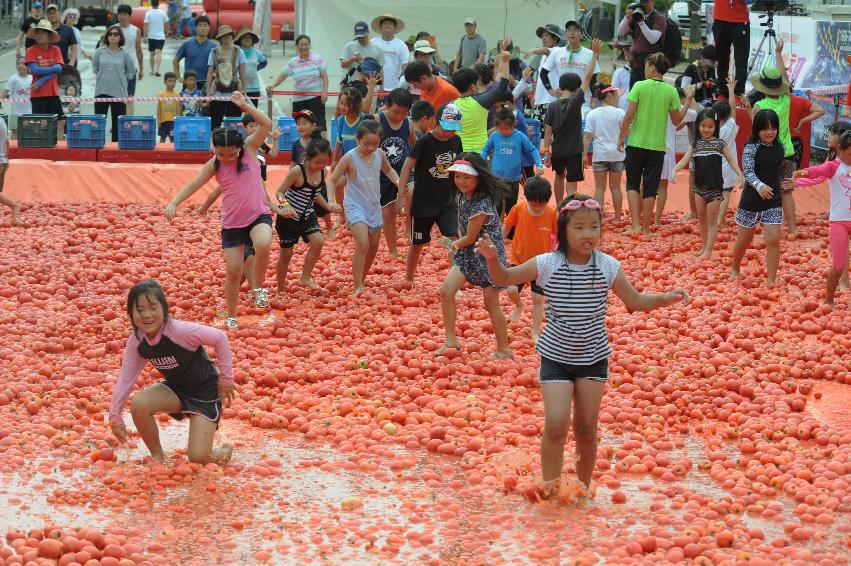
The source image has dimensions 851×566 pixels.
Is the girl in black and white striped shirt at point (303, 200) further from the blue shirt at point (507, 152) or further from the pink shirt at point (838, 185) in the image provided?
the pink shirt at point (838, 185)

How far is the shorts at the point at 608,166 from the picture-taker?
47.6ft

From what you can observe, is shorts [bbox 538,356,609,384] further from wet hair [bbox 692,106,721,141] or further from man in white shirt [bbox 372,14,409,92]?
man in white shirt [bbox 372,14,409,92]

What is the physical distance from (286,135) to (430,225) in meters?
7.39

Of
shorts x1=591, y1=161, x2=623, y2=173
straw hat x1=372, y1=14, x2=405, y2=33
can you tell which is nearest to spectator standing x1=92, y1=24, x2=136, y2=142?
straw hat x1=372, y1=14, x2=405, y2=33

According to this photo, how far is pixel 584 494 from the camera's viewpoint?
6688mm

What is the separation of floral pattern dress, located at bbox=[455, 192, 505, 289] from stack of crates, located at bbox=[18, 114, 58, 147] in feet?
33.2

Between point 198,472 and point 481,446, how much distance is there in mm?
1732

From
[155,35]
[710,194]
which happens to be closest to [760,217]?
[710,194]

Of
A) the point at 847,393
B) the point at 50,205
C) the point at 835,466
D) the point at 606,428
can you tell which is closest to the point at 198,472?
the point at 606,428

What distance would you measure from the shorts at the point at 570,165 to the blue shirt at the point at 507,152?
2.08 meters

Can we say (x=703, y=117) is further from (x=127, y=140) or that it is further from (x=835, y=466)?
(x=127, y=140)

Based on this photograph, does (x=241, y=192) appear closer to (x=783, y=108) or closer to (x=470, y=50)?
(x=783, y=108)

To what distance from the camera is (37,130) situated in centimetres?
1764

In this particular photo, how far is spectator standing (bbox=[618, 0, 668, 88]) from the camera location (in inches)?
682
